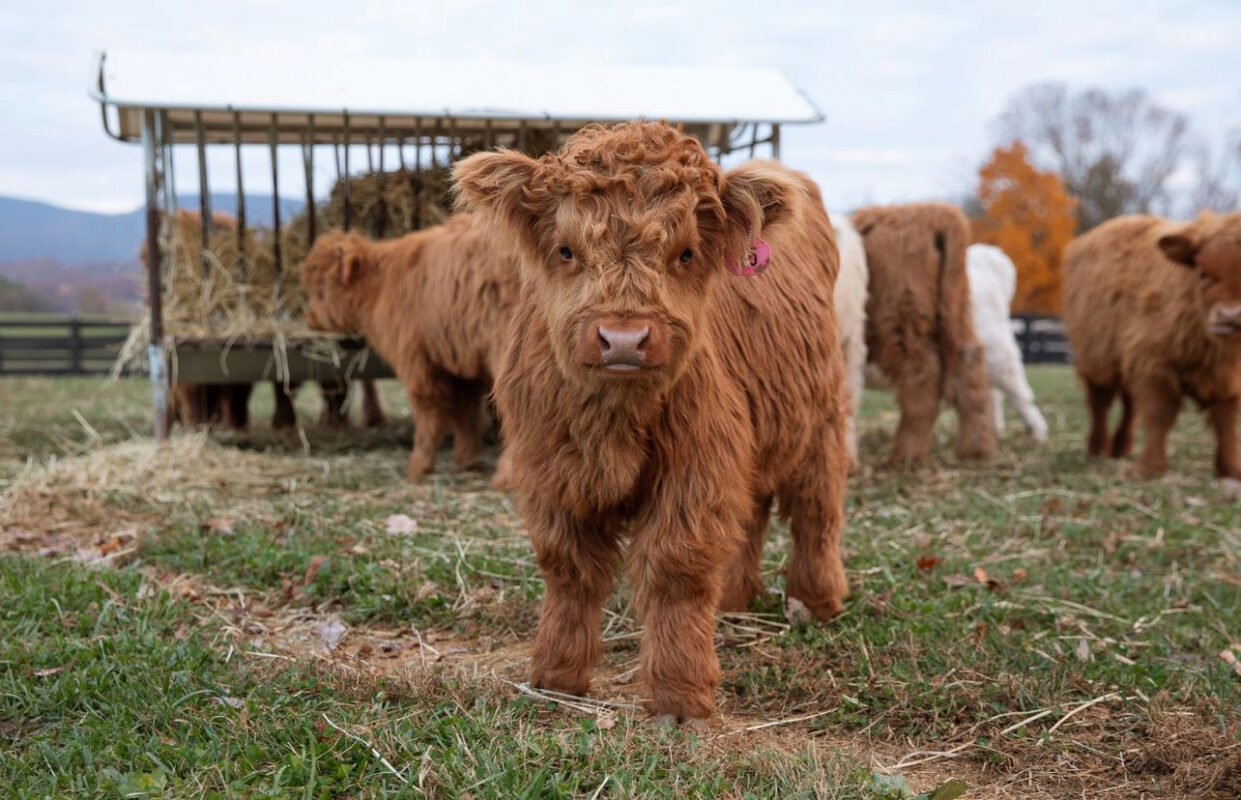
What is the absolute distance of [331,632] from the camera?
4.40 meters

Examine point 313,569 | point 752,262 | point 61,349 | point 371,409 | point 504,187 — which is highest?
point 504,187

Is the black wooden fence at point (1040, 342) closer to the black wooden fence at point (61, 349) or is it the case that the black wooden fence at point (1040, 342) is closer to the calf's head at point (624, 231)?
the black wooden fence at point (61, 349)

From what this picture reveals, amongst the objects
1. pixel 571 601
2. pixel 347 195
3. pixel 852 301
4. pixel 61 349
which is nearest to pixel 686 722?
pixel 571 601

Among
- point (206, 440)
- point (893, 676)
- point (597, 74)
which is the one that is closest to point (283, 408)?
point (206, 440)

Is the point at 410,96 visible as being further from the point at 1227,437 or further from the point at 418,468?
the point at 1227,437

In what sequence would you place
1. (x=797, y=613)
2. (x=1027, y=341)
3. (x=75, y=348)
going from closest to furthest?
(x=797, y=613)
(x=75, y=348)
(x=1027, y=341)

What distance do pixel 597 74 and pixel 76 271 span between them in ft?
45.2

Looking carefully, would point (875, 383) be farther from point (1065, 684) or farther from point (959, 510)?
point (1065, 684)

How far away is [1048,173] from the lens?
1422 inches

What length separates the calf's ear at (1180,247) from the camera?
8.16 m

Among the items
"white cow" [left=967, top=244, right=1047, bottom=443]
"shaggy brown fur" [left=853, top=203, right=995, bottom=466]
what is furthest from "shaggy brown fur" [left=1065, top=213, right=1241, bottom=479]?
"shaggy brown fur" [left=853, top=203, right=995, bottom=466]

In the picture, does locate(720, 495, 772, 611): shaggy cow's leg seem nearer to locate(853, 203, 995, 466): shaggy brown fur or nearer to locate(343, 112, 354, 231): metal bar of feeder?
locate(853, 203, 995, 466): shaggy brown fur

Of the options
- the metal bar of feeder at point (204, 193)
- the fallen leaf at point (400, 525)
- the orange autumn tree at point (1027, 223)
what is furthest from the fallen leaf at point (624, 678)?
the orange autumn tree at point (1027, 223)

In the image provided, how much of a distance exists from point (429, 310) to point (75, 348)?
669 inches
